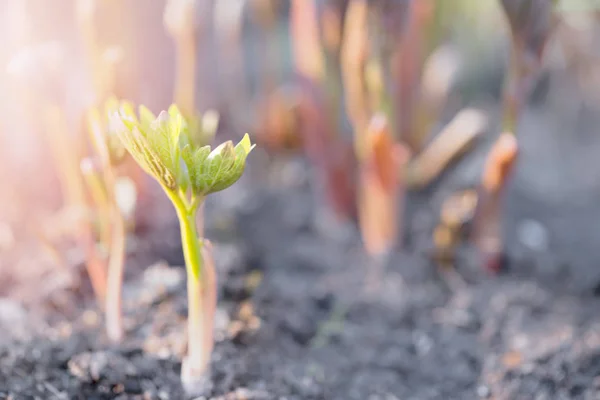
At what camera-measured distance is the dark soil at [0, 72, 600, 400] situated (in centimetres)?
88

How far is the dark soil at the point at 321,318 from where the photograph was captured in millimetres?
876

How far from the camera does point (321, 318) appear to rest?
1107 millimetres

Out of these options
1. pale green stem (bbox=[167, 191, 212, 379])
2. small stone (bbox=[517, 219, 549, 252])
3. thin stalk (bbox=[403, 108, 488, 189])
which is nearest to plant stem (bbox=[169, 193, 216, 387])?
pale green stem (bbox=[167, 191, 212, 379])

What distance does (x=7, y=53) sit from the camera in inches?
46.6

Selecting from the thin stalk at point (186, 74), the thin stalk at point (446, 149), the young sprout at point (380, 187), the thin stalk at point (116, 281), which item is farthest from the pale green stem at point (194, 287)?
the thin stalk at point (446, 149)

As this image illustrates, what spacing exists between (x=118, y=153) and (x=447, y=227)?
70 cm

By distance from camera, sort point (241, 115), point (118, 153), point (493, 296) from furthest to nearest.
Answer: point (241, 115) < point (493, 296) < point (118, 153)

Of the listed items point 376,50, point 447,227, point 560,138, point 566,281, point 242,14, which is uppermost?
point 242,14

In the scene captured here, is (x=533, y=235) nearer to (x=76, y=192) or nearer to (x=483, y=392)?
(x=483, y=392)

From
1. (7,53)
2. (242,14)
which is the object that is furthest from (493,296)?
(7,53)

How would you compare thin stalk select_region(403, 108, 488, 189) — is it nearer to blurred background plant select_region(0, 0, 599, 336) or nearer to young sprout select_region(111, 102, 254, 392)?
blurred background plant select_region(0, 0, 599, 336)

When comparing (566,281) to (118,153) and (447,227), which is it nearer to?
(447,227)

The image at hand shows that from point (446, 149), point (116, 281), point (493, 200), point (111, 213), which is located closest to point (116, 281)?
point (116, 281)

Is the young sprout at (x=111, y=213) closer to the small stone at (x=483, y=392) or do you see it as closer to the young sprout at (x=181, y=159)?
the young sprout at (x=181, y=159)
